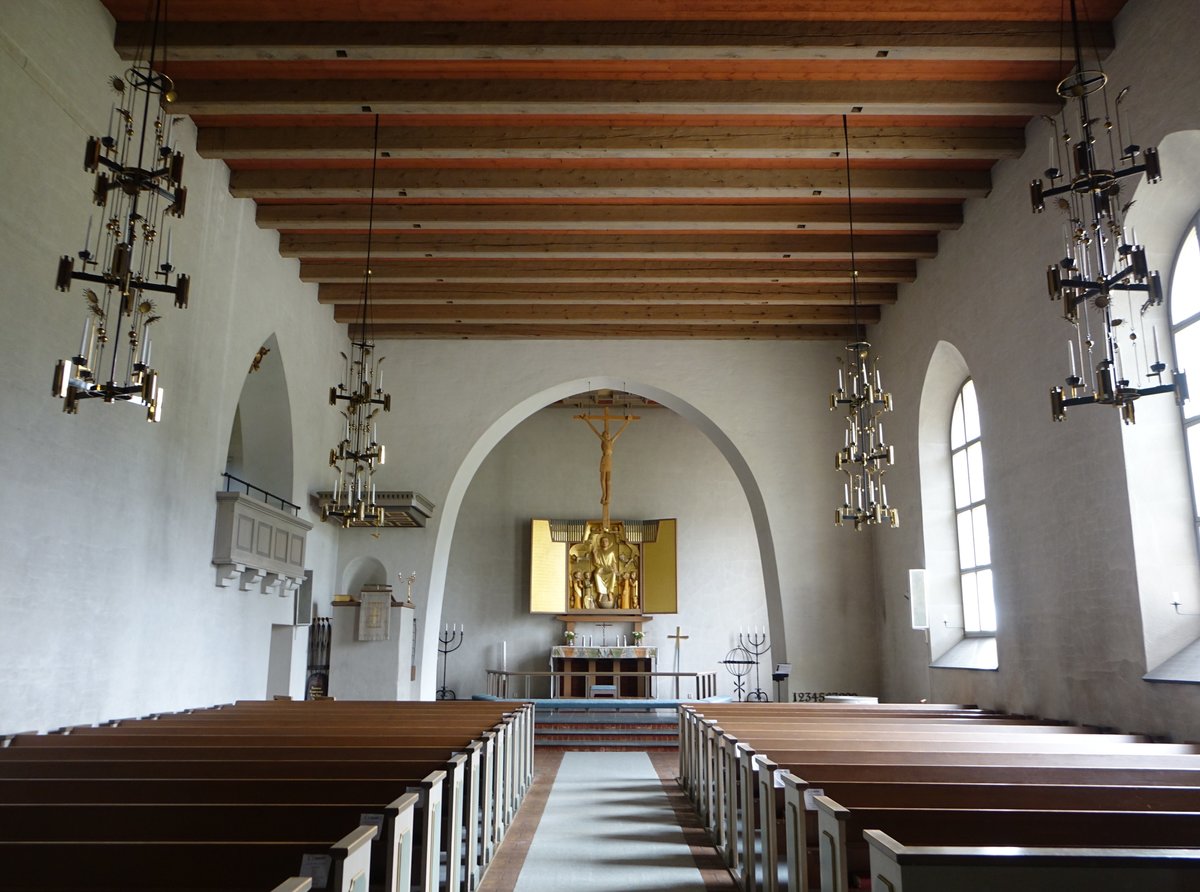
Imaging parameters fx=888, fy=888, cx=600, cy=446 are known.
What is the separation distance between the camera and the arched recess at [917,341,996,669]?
9.72 metres

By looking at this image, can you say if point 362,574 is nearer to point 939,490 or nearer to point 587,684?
point 587,684

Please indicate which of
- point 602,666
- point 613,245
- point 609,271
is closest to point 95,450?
point 613,245

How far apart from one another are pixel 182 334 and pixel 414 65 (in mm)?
2928

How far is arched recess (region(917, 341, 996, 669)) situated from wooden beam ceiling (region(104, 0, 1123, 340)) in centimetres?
136

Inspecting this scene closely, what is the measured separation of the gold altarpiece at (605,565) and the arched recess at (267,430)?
684 cm

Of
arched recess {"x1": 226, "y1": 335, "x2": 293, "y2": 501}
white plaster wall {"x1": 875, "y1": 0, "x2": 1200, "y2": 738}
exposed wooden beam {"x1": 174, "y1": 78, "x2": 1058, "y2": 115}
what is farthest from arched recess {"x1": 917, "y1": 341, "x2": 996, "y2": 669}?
arched recess {"x1": 226, "y1": 335, "x2": 293, "y2": 501}

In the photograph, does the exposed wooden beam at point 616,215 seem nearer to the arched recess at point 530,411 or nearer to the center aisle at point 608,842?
the arched recess at point 530,411

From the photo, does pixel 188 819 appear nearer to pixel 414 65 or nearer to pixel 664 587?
pixel 414 65

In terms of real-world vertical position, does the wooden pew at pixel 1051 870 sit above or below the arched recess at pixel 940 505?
below

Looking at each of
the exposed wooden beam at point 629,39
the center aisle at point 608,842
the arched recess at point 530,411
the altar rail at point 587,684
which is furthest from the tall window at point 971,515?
the altar rail at point 587,684

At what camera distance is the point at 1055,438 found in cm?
703

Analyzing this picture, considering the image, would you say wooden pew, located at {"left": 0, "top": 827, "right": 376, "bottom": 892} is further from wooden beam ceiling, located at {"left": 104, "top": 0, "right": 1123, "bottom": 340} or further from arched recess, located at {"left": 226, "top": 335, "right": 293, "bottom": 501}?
arched recess, located at {"left": 226, "top": 335, "right": 293, "bottom": 501}

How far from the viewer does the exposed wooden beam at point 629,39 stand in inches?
244

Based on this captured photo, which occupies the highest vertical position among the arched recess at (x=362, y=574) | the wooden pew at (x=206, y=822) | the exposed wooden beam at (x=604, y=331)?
the exposed wooden beam at (x=604, y=331)
